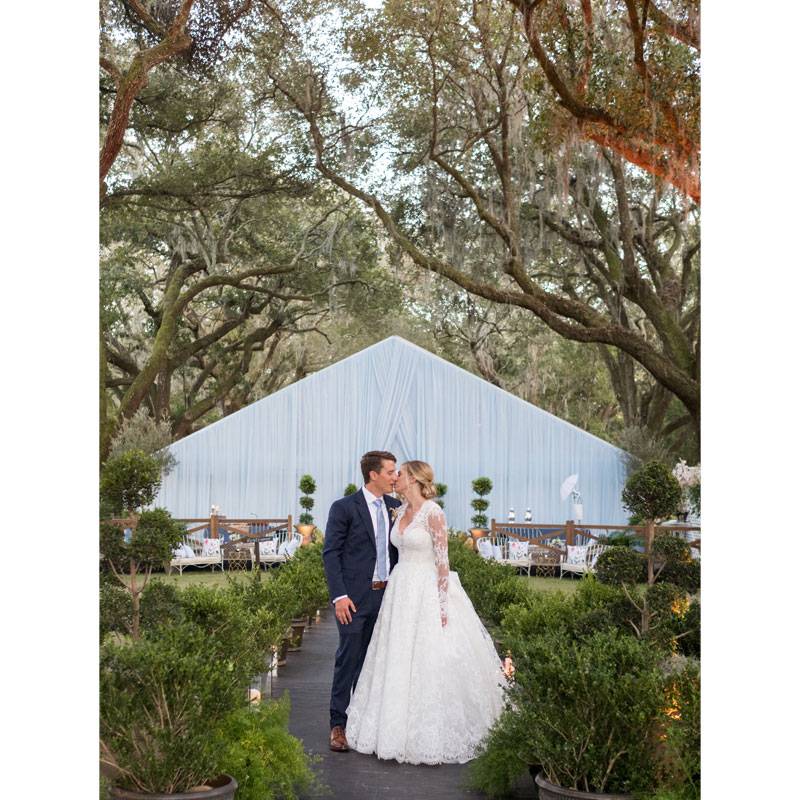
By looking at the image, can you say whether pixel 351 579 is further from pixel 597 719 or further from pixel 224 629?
pixel 597 719

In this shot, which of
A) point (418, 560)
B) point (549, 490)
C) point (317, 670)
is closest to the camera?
point (418, 560)

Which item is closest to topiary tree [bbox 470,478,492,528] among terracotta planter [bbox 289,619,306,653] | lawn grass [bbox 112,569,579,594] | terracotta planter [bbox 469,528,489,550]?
terracotta planter [bbox 469,528,489,550]

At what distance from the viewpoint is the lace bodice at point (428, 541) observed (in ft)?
16.0

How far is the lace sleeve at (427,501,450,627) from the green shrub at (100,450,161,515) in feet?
4.16

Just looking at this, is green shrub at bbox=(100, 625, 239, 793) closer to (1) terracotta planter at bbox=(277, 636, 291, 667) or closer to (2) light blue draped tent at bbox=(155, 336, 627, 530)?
(1) terracotta planter at bbox=(277, 636, 291, 667)

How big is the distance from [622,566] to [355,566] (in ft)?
4.19

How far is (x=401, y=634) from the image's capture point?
4848mm

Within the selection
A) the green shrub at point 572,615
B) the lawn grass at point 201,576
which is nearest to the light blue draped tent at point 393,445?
the lawn grass at point 201,576

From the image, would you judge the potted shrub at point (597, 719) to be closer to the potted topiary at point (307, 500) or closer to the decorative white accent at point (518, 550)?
the decorative white accent at point (518, 550)

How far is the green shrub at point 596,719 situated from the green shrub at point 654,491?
118cm
